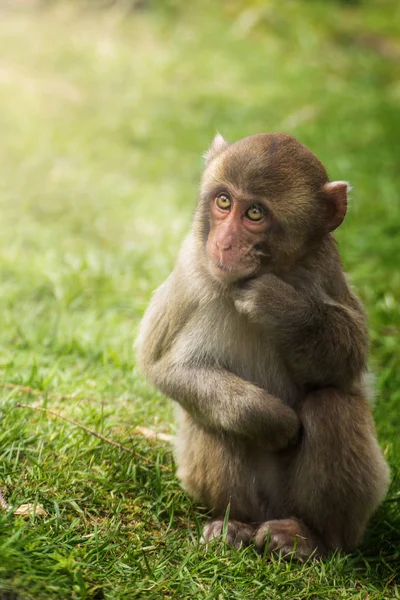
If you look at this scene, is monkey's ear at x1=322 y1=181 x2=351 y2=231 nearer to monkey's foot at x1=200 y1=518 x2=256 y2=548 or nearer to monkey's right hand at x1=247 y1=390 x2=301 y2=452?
monkey's right hand at x1=247 y1=390 x2=301 y2=452

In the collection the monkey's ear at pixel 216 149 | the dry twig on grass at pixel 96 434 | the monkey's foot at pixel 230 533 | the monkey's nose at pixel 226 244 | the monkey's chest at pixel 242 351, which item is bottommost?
the monkey's foot at pixel 230 533

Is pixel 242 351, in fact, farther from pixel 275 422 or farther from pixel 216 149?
pixel 216 149

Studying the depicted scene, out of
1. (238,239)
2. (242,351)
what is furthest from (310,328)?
(238,239)

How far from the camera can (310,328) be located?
4.22m

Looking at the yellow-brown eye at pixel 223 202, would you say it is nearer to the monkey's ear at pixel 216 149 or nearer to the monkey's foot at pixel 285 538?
the monkey's ear at pixel 216 149

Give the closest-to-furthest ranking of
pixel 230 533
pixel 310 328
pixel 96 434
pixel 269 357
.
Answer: pixel 310 328 → pixel 230 533 → pixel 269 357 → pixel 96 434

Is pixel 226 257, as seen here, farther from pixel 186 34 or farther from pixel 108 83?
pixel 186 34

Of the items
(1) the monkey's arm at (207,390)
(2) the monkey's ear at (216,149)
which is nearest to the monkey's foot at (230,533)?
(1) the monkey's arm at (207,390)

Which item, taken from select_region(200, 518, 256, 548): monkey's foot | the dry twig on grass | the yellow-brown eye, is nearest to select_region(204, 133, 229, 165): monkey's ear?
the yellow-brown eye

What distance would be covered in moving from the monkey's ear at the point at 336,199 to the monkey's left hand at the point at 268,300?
404mm

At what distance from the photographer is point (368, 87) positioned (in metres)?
13.4

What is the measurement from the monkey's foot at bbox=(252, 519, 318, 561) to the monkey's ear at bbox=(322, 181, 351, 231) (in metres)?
1.42

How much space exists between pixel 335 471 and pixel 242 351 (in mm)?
716

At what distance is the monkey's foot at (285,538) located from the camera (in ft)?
14.0
